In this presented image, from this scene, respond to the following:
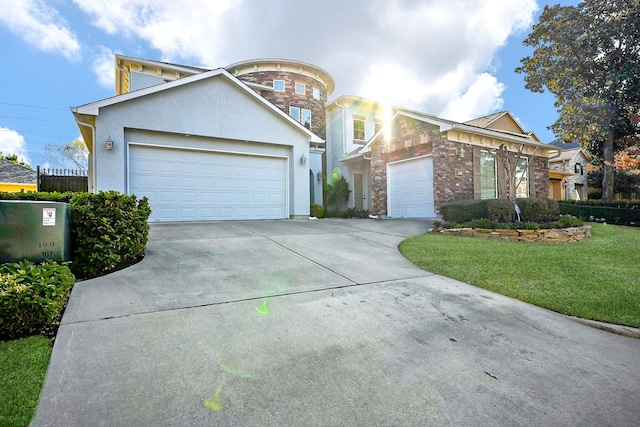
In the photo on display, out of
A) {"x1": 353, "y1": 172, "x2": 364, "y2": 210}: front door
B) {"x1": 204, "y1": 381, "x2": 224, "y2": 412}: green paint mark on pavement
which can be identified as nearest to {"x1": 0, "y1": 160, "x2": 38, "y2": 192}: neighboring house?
{"x1": 353, "y1": 172, "x2": 364, "y2": 210}: front door

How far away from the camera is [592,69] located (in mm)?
15625

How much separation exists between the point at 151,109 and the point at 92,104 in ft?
4.75

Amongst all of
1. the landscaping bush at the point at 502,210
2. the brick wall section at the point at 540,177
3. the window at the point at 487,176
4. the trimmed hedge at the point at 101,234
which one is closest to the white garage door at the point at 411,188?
the window at the point at 487,176

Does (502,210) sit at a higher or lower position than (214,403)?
higher

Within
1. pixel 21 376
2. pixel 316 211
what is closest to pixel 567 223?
pixel 316 211

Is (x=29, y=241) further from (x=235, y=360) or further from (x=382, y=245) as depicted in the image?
(x=382, y=245)

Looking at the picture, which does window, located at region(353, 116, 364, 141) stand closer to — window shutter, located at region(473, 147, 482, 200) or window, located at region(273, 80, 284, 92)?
window, located at region(273, 80, 284, 92)

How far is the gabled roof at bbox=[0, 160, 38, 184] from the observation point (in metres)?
20.8

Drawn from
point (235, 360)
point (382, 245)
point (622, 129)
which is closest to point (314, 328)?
point (235, 360)

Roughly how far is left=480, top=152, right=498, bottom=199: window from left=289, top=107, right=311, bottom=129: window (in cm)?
908

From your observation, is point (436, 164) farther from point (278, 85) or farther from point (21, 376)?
point (21, 376)

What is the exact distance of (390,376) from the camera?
90.0 inches

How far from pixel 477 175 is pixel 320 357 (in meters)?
12.0

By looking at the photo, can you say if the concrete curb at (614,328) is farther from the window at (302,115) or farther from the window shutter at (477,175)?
the window at (302,115)
